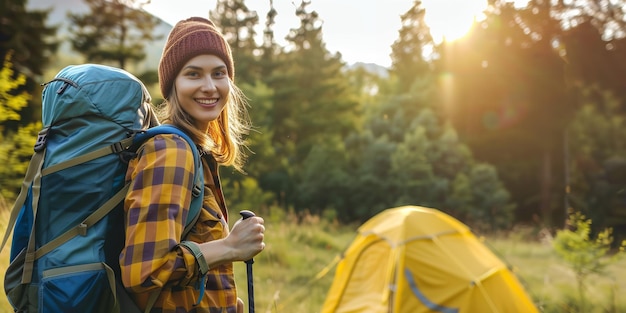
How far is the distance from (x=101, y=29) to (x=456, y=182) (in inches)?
576

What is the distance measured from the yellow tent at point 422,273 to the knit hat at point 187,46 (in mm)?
4183

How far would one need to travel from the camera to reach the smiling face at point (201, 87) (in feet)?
4.73

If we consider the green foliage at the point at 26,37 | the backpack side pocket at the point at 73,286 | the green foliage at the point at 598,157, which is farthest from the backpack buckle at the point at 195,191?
the green foliage at the point at 598,157

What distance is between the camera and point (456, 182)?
77.4 ft

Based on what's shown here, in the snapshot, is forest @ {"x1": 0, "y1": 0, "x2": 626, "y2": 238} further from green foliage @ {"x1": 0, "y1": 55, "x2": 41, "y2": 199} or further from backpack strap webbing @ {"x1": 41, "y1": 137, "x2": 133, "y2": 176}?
backpack strap webbing @ {"x1": 41, "y1": 137, "x2": 133, "y2": 176}

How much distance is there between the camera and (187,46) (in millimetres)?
1434

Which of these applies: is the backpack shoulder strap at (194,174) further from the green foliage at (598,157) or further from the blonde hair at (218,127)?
the green foliage at (598,157)

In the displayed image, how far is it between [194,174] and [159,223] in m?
0.13

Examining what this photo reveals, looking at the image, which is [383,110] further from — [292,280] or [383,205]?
[292,280]

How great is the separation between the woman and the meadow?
1.72m

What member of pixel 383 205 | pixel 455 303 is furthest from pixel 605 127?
pixel 455 303

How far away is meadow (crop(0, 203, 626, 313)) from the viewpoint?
629 cm

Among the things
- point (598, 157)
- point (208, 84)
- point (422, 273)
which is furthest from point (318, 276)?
point (598, 157)

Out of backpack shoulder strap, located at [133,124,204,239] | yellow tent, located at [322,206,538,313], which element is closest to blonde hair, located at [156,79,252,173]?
backpack shoulder strap, located at [133,124,204,239]
